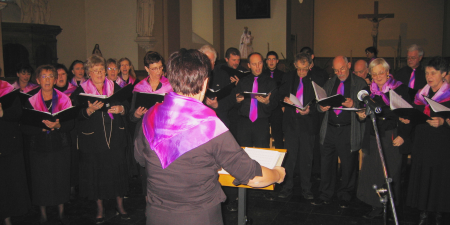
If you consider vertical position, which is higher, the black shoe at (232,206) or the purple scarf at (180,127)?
the purple scarf at (180,127)

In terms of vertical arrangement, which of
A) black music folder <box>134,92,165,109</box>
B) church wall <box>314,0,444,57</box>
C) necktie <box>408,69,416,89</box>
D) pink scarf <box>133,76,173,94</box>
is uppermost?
church wall <box>314,0,444,57</box>

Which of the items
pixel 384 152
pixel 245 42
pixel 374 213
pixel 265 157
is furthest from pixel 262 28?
pixel 265 157

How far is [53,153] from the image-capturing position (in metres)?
3.41

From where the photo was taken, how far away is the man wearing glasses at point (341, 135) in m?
3.79

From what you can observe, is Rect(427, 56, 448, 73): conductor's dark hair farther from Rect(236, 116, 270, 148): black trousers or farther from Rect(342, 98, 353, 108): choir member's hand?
Rect(236, 116, 270, 148): black trousers

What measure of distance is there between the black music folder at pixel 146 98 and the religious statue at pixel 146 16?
6.00 meters

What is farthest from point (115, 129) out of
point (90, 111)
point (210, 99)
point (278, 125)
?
point (278, 125)

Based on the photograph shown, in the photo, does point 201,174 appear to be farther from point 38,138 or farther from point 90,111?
point 38,138

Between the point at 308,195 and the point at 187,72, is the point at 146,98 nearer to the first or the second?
the point at 187,72

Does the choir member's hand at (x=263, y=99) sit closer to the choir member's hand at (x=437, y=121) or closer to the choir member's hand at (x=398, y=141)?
the choir member's hand at (x=398, y=141)

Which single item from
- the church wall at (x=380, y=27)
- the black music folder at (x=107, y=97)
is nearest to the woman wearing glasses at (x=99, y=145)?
the black music folder at (x=107, y=97)

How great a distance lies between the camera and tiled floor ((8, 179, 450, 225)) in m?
3.59

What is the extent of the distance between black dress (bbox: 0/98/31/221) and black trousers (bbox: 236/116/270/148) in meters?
2.37

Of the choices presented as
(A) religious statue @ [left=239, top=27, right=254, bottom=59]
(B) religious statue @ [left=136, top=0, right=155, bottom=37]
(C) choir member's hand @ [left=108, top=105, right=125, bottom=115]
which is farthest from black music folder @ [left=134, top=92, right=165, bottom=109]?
(A) religious statue @ [left=239, top=27, right=254, bottom=59]
